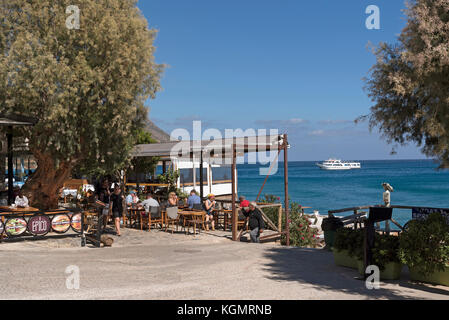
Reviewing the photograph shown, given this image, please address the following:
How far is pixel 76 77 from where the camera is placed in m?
11.5

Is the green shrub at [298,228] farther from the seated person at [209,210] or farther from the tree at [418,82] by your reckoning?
the tree at [418,82]

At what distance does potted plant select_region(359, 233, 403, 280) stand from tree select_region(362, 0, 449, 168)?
1518mm

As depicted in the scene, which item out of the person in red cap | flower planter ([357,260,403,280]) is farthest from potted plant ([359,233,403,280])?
the person in red cap

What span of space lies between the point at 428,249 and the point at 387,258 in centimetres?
75

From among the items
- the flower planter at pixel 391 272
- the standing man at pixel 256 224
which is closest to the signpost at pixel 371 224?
the flower planter at pixel 391 272

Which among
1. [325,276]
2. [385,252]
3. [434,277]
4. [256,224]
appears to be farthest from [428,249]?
[256,224]

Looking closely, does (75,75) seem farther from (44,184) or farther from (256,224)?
(256,224)

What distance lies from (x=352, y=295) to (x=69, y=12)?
35.1 feet

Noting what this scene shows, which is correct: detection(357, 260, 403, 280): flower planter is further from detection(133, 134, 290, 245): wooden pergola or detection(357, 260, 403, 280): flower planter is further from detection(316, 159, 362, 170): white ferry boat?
detection(316, 159, 362, 170): white ferry boat

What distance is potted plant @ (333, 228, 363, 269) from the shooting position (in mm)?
7410

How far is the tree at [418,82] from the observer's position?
19.1 feet

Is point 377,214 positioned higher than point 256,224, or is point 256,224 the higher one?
point 377,214

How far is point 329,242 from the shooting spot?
33.4 feet

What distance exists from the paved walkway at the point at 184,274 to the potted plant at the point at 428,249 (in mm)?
233
